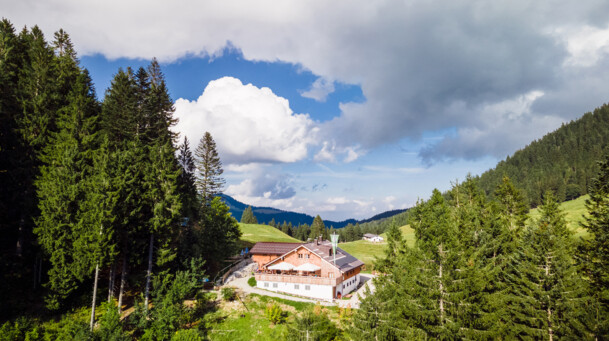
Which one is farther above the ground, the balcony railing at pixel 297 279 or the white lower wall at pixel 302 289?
the balcony railing at pixel 297 279

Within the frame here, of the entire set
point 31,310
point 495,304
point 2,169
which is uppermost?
point 2,169

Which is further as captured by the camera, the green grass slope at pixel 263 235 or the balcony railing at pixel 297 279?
the green grass slope at pixel 263 235

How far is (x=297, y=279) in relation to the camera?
148 feet

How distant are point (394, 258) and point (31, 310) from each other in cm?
3839

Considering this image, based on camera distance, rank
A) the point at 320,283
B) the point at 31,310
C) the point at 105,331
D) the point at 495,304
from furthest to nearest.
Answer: the point at 320,283 → the point at 31,310 → the point at 105,331 → the point at 495,304

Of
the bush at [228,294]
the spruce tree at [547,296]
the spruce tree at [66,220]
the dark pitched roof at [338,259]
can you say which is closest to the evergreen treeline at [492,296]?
the spruce tree at [547,296]

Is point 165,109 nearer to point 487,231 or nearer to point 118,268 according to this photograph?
point 118,268

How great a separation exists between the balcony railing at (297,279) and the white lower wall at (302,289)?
48 centimetres

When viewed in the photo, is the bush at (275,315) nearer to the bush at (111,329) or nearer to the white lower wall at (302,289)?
the white lower wall at (302,289)

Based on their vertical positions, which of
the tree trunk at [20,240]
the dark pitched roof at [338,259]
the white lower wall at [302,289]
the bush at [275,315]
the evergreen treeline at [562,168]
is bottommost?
the bush at [275,315]

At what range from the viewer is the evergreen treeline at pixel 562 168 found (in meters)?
135

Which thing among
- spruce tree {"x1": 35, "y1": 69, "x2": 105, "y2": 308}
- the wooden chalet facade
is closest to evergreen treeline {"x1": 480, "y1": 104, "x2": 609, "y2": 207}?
the wooden chalet facade

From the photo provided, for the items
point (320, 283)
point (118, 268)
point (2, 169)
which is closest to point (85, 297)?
point (118, 268)

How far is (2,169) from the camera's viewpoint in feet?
105
